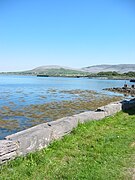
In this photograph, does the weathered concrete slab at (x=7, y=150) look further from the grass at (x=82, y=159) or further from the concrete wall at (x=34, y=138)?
the grass at (x=82, y=159)

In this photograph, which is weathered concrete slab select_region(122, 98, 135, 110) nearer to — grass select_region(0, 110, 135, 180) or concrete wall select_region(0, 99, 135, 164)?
concrete wall select_region(0, 99, 135, 164)

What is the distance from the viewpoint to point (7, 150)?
584 cm

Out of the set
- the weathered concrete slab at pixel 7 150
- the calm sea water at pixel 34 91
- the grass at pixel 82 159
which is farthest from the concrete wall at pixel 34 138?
the calm sea water at pixel 34 91

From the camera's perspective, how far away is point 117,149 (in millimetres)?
7012

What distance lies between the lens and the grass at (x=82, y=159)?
5379 mm

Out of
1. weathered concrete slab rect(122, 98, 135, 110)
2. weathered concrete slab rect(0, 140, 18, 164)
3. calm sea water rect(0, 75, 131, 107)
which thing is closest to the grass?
weathered concrete slab rect(0, 140, 18, 164)

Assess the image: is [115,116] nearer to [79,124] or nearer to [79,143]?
[79,124]

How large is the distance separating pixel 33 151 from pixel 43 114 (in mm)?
11876

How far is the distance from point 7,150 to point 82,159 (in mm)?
1930

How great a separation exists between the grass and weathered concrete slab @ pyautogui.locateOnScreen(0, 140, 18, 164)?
0.16m

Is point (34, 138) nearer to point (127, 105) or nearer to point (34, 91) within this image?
point (127, 105)

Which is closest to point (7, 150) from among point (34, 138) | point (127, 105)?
point (34, 138)

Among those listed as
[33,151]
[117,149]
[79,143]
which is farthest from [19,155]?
[117,149]

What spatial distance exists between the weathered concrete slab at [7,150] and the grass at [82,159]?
16 centimetres
